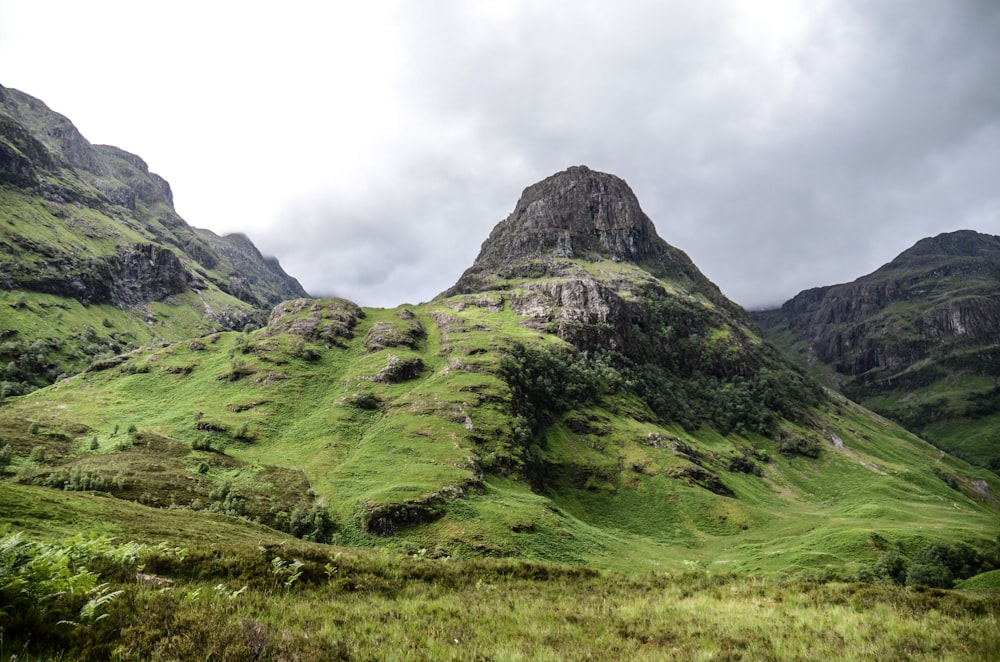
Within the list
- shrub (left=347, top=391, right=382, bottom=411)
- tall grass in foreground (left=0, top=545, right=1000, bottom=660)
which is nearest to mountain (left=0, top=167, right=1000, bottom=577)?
shrub (left=347, top=391, right=382, bottom=411)

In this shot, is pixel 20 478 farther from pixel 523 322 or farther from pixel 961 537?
pixel 523 322

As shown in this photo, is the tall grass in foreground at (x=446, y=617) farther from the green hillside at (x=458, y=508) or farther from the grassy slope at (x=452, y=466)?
the grassy slope at (x=452, y=466)

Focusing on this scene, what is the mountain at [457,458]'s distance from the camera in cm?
5534

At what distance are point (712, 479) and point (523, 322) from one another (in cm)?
10031

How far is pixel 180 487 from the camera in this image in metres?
57.7

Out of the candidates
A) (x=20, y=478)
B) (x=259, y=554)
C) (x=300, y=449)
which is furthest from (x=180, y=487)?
(x=259, y=554)

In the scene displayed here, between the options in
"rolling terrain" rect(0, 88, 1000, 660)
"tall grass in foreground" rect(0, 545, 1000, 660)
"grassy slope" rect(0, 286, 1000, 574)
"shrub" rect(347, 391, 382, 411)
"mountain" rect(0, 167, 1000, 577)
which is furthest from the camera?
"shrub" rect(347, 391, 382, 411)

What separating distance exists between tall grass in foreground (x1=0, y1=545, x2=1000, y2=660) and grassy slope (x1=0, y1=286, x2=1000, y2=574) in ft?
50.6

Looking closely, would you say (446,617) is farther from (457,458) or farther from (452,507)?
(457,458)

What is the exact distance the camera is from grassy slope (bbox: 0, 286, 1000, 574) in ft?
193

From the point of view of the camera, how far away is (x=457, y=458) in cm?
7738

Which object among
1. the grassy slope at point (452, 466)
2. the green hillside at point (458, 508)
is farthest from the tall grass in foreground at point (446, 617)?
the grassy slope at point (452, 466)

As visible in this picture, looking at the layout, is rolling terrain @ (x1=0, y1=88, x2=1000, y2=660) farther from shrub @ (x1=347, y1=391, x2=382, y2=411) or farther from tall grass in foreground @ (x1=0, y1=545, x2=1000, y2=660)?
shrub @ (x1=347, y1=391, x2=382, y2=411)

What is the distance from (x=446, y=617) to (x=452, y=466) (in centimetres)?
6255
